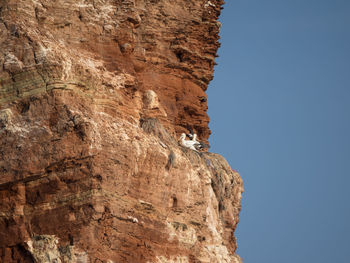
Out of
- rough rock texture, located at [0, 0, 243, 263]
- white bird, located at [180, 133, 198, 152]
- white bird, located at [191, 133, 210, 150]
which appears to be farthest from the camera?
white bird, located at [191, 133, 210, 150]

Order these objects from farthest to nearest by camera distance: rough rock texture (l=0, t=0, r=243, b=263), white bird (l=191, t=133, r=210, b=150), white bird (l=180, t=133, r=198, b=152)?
1. white bird (l=191, t=133, r=210, b=150)
2. white bird (l=180, t=133, r=198, b=152)
3. rough rock texture (l=0, t=0, r=243, b=263)

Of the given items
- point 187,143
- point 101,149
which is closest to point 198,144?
point 187,143

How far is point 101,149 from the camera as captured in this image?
24.9m

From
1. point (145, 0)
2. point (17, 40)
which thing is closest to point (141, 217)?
Answer: point (17, 40)

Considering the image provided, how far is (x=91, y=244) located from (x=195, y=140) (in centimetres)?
827

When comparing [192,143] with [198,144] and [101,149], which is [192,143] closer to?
[198,144]

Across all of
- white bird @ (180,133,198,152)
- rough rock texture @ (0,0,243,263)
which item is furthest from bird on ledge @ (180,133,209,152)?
rough rock texture @ (0,0,243,263)

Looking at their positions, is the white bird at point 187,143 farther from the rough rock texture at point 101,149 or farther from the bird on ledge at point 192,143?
the rough rock texture at point 101,149

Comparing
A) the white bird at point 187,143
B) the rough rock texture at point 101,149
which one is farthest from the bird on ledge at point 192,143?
the rough rock texture at point 101,149

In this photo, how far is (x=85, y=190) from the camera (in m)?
24.5

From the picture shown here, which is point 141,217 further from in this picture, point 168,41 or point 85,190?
point 168,41

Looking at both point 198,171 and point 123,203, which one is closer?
point 123,203

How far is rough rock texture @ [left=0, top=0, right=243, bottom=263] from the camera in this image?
2452 centimetres

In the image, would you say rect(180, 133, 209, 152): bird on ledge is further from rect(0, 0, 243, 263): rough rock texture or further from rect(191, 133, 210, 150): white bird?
rect(0, 0, 243, 263): rough rock texture
